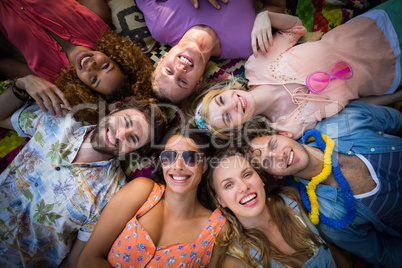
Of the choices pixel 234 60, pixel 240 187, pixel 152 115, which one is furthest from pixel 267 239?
pixel 234 60

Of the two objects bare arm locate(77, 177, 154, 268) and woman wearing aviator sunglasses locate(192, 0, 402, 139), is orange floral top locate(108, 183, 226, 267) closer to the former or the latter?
bare arm locate(77, 177, 154, 268)

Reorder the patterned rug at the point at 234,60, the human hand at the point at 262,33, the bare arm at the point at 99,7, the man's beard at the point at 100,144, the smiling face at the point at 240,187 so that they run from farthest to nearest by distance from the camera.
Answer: the patterned rug at the point at 234,60 → the bare arm at the point at 99,7 → the human hand at the point at 262,33 → the man's beard at the point at 100,144 → the smiling face at the point at 240,187

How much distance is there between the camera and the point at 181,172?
80.5 inches

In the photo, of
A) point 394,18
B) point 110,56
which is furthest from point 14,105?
point 394,18

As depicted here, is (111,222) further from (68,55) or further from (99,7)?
(99,7)

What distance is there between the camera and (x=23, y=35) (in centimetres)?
228

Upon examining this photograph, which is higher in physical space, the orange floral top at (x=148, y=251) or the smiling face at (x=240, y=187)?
the smiling face at (x=240, y=187)

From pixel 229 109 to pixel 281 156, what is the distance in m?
0.56

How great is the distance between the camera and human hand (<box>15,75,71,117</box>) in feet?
7.23

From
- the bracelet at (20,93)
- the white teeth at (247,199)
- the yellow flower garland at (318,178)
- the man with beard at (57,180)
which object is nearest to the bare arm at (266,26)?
the yellow flower garland at (318,178)

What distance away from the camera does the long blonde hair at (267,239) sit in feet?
6.74

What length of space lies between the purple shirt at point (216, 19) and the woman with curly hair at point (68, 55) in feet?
1.46

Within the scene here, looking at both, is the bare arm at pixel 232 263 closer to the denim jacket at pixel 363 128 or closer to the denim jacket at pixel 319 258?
the denim jacket at pixel 319 258

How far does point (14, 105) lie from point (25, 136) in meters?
0.32
